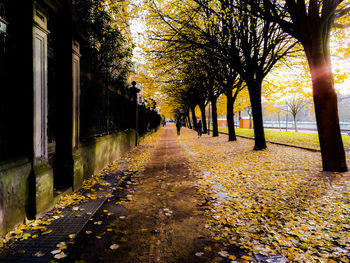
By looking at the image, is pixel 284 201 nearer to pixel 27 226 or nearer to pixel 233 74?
pixel 27 226

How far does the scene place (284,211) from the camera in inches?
151

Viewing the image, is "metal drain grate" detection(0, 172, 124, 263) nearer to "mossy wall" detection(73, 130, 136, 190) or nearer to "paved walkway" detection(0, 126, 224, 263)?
"paved walkway" detection(0, 126, 224, 263)

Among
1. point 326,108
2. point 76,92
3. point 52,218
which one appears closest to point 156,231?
point 52,218

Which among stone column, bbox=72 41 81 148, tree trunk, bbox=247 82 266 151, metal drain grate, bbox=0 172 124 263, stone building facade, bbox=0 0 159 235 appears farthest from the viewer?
tree trunk, bbox=247 82 266 151

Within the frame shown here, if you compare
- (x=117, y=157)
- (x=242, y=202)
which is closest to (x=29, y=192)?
(x=242, y=202)

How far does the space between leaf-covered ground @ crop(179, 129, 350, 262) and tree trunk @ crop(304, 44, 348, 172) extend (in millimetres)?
533

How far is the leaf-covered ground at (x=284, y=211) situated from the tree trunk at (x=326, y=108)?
1.75 ft

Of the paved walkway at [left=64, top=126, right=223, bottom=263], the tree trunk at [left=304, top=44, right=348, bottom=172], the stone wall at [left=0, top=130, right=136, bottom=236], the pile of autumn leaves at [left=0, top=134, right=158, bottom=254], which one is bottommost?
the paved walkway at [left=64, top=126, right=223, bottom=263]

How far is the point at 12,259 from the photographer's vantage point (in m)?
2.51

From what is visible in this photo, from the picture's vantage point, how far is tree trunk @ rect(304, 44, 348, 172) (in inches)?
245

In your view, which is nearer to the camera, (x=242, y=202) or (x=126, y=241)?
(x=126, y=241)

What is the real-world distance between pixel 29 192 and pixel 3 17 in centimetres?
251

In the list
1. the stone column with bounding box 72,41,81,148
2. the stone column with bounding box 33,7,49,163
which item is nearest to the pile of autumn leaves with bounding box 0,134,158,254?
the stone column with bounding box 33,7,49,163

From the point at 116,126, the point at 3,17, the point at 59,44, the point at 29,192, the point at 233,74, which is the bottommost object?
the point at 29,192
